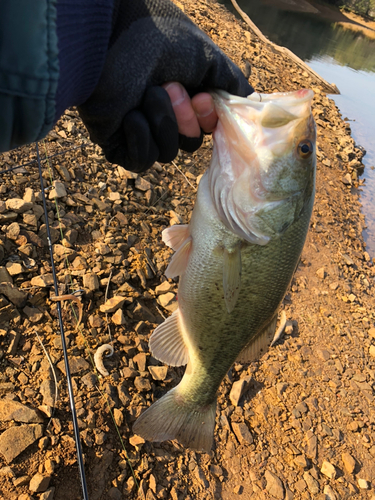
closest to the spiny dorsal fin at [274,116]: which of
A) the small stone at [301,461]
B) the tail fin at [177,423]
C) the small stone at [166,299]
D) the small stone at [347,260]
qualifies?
the tail fin at [177,423]

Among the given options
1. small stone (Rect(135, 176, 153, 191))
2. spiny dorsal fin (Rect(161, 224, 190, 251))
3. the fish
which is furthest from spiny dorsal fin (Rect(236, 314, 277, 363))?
small stone (Rect(135, 176, 153, 191))

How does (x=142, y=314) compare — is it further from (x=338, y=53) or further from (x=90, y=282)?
(x=338, y=53)

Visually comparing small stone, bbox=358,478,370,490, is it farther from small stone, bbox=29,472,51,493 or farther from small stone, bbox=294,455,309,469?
small stone, bbox=29,472,51,493

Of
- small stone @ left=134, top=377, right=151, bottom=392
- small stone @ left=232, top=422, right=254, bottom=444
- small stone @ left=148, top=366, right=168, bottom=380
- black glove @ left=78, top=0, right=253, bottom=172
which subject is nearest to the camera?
black glove @ left=78, top=0, right=253, bottom=172

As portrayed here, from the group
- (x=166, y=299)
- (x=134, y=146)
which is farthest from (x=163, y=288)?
(x=134, y=146)

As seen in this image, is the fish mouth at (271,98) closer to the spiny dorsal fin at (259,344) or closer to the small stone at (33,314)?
the spiny dorsal fin at (259,344)

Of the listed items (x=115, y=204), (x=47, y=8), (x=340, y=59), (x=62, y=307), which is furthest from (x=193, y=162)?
(x=340, y=59)
